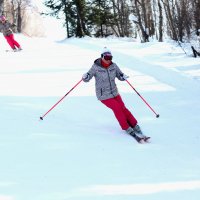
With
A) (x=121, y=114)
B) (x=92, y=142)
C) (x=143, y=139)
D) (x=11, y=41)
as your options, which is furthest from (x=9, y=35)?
(x=143, y=139)

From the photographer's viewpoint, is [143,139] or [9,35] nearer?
[143,139]

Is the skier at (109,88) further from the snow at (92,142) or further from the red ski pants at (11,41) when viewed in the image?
the red ski pants at (11,41)

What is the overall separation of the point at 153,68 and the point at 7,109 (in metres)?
6.72

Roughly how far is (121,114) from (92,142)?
0.89 meters

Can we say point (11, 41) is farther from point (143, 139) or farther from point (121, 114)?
point (143, 139)

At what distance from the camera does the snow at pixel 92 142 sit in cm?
496

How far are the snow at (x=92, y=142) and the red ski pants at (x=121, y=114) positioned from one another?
0.22 meters

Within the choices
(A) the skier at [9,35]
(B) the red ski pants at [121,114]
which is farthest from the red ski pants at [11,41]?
(B) the red ski pants at [121,114]

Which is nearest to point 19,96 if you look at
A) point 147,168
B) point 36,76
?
point 36,76

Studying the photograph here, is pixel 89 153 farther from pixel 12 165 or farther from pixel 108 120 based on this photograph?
pixel 108 120

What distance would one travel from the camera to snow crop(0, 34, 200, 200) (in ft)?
16.3

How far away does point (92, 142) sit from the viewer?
670cm

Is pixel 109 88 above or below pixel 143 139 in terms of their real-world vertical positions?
above

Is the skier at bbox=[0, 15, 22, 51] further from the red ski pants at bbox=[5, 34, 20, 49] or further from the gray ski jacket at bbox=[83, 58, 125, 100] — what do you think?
the gray ski jacket at bbox=[83, 58, 125, 100]
